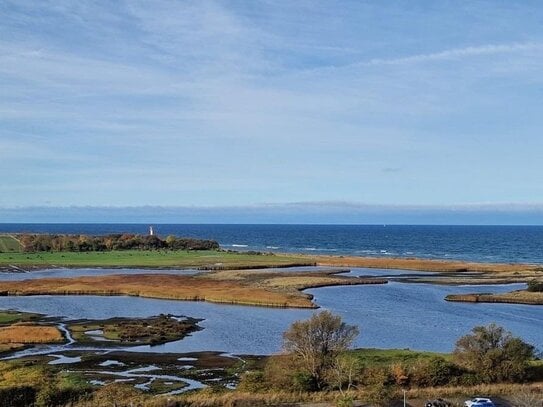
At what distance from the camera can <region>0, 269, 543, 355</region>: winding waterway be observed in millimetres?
61719

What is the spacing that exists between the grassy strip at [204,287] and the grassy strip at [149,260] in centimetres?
2539

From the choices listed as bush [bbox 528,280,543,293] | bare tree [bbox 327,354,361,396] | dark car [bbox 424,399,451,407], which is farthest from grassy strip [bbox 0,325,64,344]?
bush [bbox 528,280,543,293]

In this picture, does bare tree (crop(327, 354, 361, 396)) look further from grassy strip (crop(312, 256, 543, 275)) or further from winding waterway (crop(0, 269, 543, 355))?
grassy strip (crop(312, 256, 543, 275))

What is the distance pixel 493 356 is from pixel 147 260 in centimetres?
12626

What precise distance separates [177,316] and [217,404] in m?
43.2

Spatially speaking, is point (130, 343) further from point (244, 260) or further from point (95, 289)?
point (244, 260)

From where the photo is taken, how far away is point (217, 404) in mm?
36062

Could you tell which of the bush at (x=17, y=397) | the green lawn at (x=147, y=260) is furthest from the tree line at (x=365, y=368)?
the green lawn at (x=147, y=260)

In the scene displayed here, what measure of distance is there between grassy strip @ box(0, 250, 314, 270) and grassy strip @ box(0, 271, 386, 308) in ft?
83.3

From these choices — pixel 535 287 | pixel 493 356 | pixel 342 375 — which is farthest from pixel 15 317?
pixel 535 287

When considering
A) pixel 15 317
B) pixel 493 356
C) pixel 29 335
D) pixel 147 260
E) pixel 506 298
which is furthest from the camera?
pixel 147 260

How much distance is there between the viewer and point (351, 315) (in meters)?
77.9

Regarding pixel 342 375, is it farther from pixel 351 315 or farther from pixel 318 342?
pixel 351 315

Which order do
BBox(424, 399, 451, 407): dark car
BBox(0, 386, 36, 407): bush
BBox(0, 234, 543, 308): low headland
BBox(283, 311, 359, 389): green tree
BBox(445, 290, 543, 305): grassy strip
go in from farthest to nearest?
1. BBox(0, 234, 543, 308): low headland
2. BBox(445, 290, 543, 305): grassy strip
3. BBox(283, 311, 359, 389): green tree
4. BBox(0, 386, 36, 407): bush
5. BBox(424, 399, 451, 407): dark car
